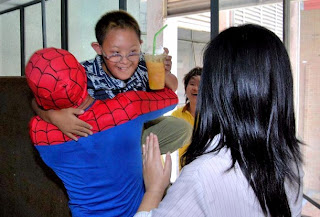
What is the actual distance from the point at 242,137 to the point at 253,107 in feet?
0.26

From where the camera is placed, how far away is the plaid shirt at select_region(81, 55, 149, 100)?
5.01 ft

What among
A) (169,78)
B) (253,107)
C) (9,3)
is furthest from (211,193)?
(9,3)

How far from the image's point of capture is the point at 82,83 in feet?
3.99

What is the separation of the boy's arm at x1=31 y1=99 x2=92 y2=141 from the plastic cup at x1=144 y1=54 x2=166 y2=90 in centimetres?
45

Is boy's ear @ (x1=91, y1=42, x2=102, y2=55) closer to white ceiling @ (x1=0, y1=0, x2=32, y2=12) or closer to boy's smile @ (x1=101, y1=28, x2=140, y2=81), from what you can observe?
boy's smile @ (x1=101, y1=28, x2=140, y2=81)

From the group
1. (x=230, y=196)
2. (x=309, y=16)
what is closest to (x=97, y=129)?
(x=230, y=196)

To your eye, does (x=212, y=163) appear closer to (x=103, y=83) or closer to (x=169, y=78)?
(x=103, y=83)

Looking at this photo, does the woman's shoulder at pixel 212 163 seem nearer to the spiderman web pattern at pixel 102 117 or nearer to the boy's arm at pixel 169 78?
the spiderman web pattern at pixel 102 117

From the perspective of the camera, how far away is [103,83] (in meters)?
1.55

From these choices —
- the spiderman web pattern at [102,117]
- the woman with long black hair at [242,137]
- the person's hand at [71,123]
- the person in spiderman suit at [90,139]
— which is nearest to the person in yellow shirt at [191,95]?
the person in spiderman suit at [90,139]

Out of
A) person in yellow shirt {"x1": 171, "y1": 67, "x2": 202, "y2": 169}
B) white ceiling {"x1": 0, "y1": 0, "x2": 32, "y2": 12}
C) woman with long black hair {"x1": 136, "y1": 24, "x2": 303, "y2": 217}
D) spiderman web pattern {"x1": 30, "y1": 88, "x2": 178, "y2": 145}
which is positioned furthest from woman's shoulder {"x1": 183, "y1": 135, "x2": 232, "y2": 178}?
white ceiling {"x1": 0, "y1": 0, "x2": 32, "y2": 12}

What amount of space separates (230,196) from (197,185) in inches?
3.2

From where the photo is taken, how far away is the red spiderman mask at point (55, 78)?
1.14 metres

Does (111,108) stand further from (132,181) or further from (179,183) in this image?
(179,183)
